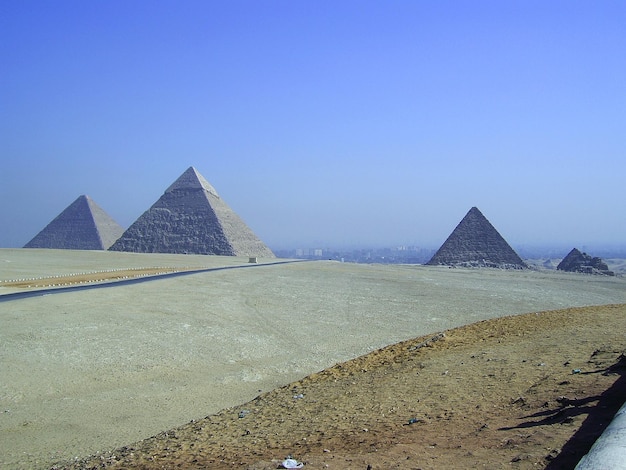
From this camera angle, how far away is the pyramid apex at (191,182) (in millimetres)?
86762

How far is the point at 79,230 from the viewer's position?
87875mm

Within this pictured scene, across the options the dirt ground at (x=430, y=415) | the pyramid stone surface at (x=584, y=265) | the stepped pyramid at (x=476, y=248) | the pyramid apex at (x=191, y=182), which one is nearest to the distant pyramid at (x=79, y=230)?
the pyramid apex at (x=191, y=182)

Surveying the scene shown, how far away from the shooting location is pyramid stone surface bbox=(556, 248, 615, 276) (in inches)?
2185

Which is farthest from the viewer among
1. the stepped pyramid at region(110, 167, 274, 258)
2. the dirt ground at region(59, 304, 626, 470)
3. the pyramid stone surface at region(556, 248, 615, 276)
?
the stepped pyramid at region(110, 167, 274, 258)

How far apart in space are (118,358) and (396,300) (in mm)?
13352

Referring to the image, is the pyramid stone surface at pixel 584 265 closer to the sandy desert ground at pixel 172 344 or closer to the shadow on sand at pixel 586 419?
the sandy desert ground at pixel 172 344

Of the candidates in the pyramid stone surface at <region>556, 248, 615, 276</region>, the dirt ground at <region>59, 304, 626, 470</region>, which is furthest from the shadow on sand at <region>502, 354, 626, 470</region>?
the pyramid stone surface at <region>556, 248, 615, 276</region>

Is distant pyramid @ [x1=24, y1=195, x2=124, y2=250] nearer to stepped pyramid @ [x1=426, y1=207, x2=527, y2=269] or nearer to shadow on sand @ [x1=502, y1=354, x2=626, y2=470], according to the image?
stepped pyramid @ [x1=426, y1=207, x2=527, y2=269]

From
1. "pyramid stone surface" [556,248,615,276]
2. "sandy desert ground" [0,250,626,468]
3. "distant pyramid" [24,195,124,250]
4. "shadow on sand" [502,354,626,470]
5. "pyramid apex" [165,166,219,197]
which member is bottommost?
"sandy desert ground" [0,250,626,468]

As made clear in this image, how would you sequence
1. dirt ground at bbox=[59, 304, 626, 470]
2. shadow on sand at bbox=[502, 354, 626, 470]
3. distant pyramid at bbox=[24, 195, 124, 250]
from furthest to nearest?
distant pyramid at bbox=[24, 195, 124, 250] < dirt ground at bbox=[59, 304, 626, 470] < shadow on sand at bbox=[502, 354, 626, 470]

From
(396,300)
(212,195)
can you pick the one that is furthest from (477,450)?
(212,195)

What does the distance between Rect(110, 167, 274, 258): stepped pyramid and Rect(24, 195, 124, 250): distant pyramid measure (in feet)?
23.2

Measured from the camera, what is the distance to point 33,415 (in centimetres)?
906

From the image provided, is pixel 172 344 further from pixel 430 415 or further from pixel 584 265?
pixel 584 265
